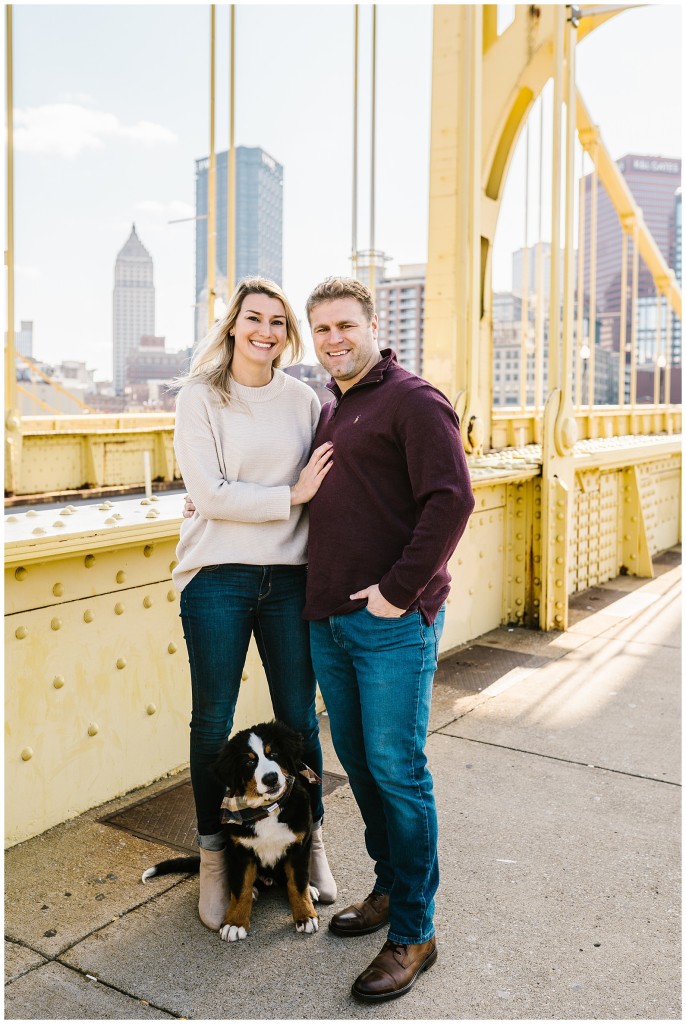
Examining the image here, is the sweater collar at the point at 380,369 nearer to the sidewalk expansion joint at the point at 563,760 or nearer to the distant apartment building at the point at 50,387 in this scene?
the sidewalk expansion joint at the point at 563,760

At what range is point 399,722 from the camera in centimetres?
215

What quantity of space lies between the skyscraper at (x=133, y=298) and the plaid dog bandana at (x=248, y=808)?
60.1 ft

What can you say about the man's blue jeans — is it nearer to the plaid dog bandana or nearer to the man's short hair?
the plaid dog bandana

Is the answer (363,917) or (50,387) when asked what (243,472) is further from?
(50,387)

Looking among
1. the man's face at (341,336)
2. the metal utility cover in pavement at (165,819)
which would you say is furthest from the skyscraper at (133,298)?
the man's face at (341,336)

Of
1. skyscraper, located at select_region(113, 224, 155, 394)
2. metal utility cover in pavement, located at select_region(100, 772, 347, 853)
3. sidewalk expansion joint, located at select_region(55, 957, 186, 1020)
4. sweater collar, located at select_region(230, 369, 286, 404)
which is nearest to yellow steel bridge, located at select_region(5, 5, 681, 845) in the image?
metal utility cover in pavement, located at select_region(100, 772, 347, 853)

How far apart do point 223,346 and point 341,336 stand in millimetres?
362

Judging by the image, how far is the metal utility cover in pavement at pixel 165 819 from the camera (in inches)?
116

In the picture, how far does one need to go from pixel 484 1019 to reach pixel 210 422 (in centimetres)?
157

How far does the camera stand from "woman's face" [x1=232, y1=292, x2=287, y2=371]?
231cm

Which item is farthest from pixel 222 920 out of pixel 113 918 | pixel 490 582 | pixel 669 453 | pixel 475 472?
pixel 669 453

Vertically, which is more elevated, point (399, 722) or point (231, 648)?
point (231, 648)

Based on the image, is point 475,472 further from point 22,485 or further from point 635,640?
point 22,485

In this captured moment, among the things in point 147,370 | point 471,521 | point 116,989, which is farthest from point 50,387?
point 116,989
